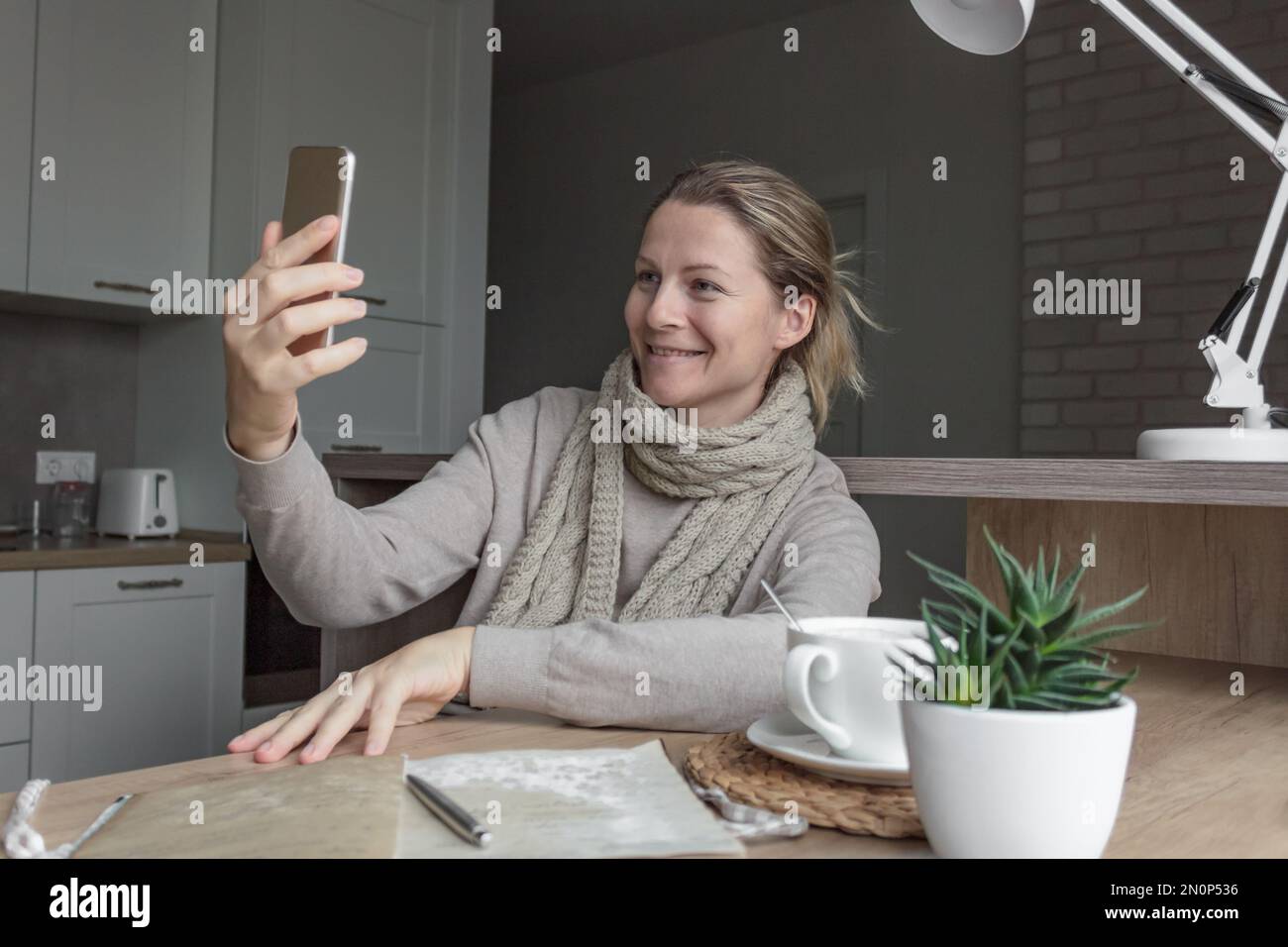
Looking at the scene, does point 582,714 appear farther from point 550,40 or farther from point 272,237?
point 550,40

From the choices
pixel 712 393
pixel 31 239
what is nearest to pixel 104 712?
pixel 31 239

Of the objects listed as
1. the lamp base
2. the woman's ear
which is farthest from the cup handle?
the woman's ear

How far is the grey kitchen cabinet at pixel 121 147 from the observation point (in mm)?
2547

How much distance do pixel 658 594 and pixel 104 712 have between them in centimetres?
181

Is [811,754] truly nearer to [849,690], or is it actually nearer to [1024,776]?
[849,690]

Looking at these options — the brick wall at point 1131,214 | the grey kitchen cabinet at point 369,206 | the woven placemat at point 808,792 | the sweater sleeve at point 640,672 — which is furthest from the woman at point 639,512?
the brick wall at point 1131,214

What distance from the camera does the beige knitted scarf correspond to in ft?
3.82

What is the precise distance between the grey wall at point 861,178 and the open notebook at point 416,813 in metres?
3.23

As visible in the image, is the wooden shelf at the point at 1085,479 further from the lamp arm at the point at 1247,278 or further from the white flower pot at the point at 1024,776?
the white flower pot at the point at 1024,776

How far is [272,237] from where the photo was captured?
30.0 inches

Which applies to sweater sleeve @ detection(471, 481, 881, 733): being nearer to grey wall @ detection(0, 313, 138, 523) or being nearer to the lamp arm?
the lamp arm
